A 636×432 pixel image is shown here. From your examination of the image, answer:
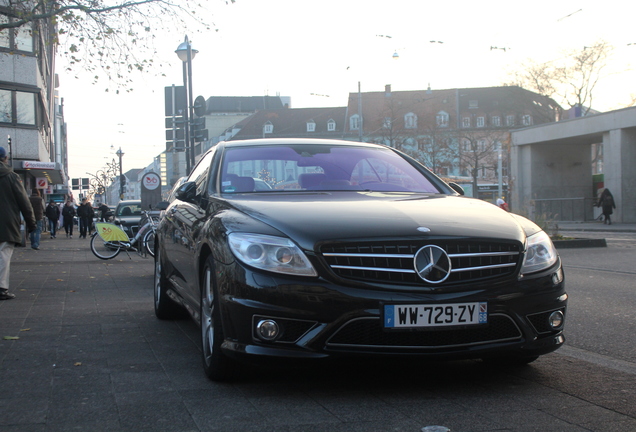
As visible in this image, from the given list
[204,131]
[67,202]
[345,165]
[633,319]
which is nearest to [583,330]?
[633,319]

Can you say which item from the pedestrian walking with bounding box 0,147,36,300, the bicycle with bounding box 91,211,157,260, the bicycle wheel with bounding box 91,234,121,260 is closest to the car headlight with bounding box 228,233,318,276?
the pedestrian walking with bounding box 0,147,36,300

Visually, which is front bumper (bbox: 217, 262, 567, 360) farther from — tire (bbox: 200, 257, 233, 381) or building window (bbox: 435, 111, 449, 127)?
building window (bbox: 435, 111, 449, 127)

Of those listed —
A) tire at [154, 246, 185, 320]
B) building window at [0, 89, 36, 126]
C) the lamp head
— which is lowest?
tire at [154, 246, 185, 320]

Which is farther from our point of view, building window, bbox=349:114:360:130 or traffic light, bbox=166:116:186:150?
building window, bbox=349:114:360:130

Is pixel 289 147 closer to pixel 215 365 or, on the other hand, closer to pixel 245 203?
pixel 245 203

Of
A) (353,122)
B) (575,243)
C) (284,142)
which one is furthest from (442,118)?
(284,142)

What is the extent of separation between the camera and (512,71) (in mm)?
52125

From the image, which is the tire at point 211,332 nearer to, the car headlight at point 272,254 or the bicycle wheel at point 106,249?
the car headlight at point 272,254

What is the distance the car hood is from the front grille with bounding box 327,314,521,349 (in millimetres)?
455

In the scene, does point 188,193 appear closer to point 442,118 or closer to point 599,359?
point 599,359

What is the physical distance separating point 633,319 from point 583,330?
76 cm

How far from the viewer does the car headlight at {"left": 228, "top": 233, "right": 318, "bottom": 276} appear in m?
3.95

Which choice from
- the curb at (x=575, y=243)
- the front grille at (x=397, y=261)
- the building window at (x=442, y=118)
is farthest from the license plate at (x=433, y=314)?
the building window at (x=442, y=118)

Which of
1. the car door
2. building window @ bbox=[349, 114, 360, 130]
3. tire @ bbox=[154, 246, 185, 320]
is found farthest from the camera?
building window @ bbox=[349, 114, 360, 130]
